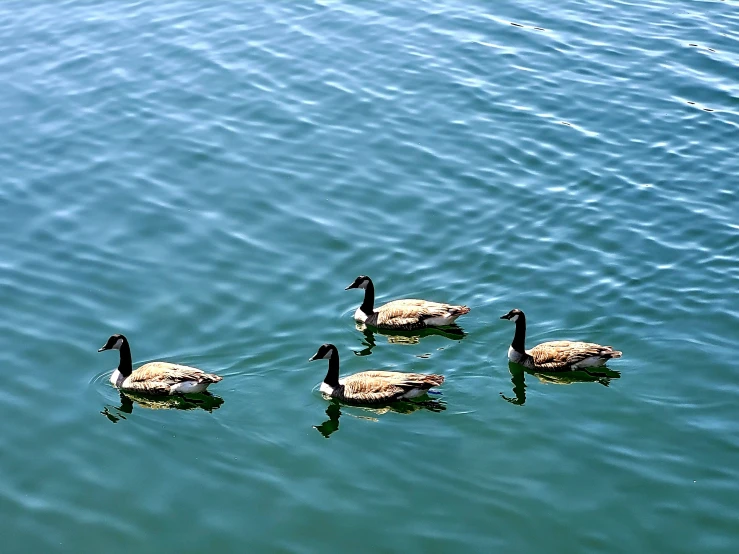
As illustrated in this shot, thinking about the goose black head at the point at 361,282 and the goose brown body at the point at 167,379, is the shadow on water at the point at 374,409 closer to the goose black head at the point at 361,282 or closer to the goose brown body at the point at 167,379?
the goose brown body at the point at 167,379

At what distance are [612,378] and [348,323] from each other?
558 centimetres

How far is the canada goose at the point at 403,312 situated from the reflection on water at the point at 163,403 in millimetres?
3975

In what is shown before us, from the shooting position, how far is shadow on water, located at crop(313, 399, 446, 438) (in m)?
19.9

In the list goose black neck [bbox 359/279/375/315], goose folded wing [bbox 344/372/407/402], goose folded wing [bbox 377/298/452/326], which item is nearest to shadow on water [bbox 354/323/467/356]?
goose folded wing [bbox 377/298/452/326]

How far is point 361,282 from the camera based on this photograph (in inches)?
911

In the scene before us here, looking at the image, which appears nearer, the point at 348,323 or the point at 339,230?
the point at 348,323

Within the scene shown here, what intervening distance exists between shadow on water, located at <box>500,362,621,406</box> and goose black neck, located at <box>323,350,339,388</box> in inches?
120

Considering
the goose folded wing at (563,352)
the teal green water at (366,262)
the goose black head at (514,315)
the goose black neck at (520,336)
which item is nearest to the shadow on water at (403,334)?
the teal green water at (366,262)

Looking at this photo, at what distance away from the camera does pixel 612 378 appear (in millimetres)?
20891

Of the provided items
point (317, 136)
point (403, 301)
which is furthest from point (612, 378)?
point (317, 136)

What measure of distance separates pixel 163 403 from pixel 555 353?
7383 mm

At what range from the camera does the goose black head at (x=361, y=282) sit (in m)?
22.9

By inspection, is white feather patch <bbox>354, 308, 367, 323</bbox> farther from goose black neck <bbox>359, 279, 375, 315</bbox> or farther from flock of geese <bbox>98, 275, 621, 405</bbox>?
flock of geese <bbox>98, 275, 621, 405</bbox>

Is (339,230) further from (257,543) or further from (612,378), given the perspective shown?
(257,543)
